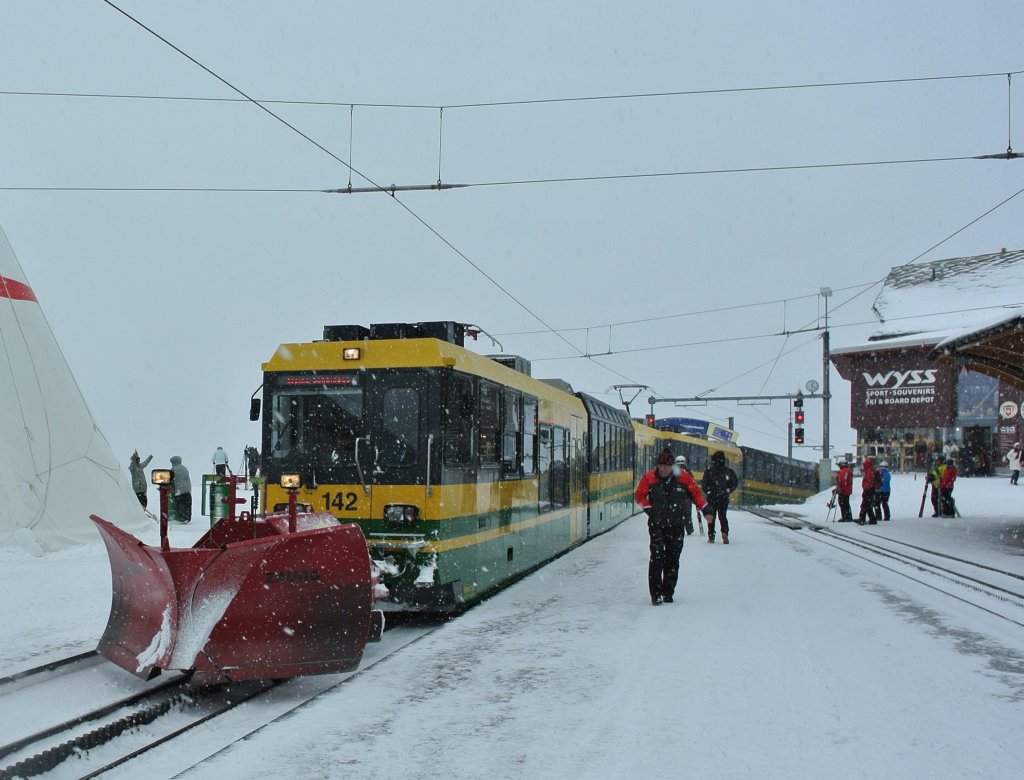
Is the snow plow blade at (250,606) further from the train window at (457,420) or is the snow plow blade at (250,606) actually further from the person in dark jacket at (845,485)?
the person in dark jacket at (845,485)

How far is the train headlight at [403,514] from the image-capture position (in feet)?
29.4

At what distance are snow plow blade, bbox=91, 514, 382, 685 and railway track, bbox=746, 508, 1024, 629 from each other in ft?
21.2

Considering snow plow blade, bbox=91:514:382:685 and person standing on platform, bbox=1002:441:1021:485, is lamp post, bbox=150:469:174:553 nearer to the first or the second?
snow plow blade, bbox=91:514:382:685

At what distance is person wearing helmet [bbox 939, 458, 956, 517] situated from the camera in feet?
83.7

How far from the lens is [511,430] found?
11391 mm

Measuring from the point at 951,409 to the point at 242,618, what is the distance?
57.0 metres

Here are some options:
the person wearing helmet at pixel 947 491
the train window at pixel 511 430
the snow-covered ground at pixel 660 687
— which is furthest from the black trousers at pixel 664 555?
the person wearing helmet at pixel 947 491

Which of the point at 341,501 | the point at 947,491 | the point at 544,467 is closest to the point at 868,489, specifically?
the point at 947,491

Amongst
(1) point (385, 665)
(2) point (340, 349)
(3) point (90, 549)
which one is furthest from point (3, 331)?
(1) point (385, 665)

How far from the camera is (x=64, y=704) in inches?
248

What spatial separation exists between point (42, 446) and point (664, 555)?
10.9 m

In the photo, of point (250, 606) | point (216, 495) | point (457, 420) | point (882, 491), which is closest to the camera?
point (250, 606)

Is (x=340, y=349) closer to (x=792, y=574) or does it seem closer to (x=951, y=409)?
(x=792, y=574)

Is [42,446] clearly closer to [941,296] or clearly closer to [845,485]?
[845,485]
